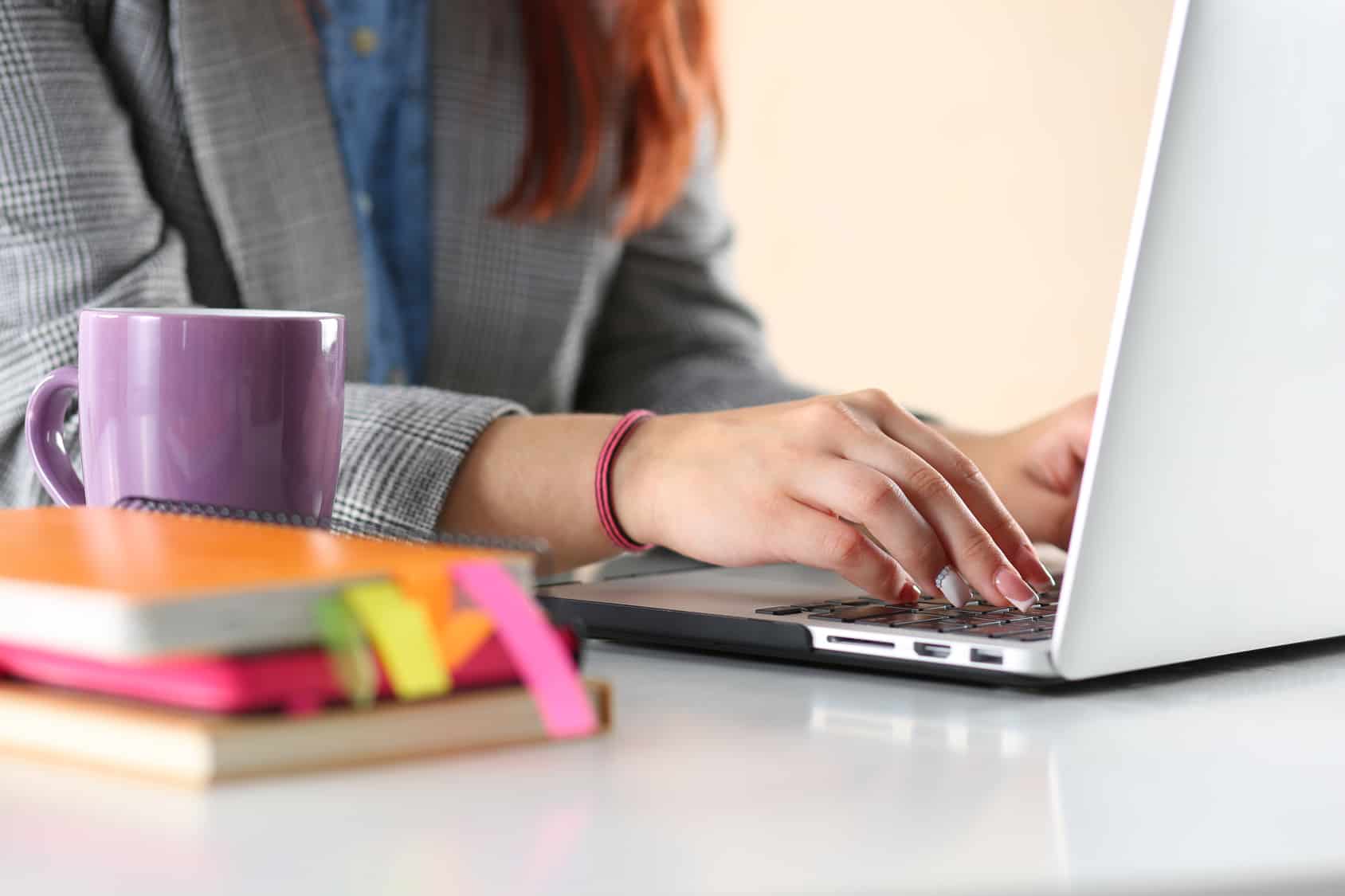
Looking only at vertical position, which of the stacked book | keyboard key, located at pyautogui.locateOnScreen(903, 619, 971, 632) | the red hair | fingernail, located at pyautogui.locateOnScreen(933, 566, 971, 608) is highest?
the red hair

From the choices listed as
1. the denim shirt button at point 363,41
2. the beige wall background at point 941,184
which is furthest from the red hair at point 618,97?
the beige wall background at point 941,184

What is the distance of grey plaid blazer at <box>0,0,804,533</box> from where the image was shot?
3.09 feet

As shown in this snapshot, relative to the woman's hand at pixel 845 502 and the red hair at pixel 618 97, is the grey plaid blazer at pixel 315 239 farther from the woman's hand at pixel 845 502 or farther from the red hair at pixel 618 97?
the woman's hand at pixel 845 502

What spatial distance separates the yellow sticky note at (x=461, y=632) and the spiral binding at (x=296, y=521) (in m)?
0.03

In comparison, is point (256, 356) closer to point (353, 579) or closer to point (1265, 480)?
point (353, 579)

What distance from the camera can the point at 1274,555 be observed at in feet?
1.96

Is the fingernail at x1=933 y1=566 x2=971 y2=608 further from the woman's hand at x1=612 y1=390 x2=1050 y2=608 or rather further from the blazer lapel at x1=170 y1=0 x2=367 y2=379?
the blazer lapel at x1=170 y1=0 x2=367 y2=379

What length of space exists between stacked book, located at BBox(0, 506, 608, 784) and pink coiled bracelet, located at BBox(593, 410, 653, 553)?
12.5 inches

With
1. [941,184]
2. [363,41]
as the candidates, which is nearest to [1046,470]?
[363,41]

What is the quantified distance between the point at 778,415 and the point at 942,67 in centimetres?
321

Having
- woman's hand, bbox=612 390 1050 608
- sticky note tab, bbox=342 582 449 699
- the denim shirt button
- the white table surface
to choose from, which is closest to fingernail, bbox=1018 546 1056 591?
woman's hand, bbox=612 390 1050 608

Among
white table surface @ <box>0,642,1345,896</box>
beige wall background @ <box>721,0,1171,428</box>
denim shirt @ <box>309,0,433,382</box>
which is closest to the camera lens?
white table surface @ <box>0,642,1345,896</box>

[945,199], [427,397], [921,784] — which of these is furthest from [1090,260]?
[921,784]

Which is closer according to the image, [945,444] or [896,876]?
[896,876]
